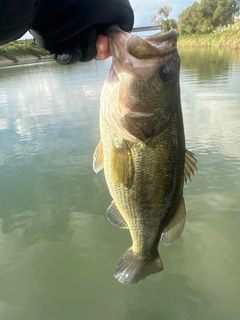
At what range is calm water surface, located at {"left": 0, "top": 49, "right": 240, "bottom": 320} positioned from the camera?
2.79 meters

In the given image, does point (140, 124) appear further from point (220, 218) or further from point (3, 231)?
point (3, 231)

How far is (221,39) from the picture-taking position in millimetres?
28734

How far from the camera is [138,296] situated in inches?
112

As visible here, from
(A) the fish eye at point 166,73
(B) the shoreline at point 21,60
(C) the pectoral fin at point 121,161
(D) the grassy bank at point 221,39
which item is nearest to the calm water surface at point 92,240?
(C) the pectoral fin at point 121,161

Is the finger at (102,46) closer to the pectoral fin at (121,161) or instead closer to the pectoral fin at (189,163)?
the pectoral fin at (121,161)

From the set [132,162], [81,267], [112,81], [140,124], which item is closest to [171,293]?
[81,267]

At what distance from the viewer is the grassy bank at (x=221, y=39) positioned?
25922 mm

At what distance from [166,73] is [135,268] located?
1198mm

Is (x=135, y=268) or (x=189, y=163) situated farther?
(x=135, y=268)

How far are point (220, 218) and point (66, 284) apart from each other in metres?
1.92

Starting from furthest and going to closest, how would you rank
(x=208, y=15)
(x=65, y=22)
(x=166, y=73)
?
1. (x=208, y=15)
2. (x=166, y=73)
3. (x=65, y=22)

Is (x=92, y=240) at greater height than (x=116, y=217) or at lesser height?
lesser

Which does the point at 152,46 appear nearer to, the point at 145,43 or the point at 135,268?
the point at 145,43

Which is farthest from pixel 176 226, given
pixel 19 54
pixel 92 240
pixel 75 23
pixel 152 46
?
pixel 19 54
